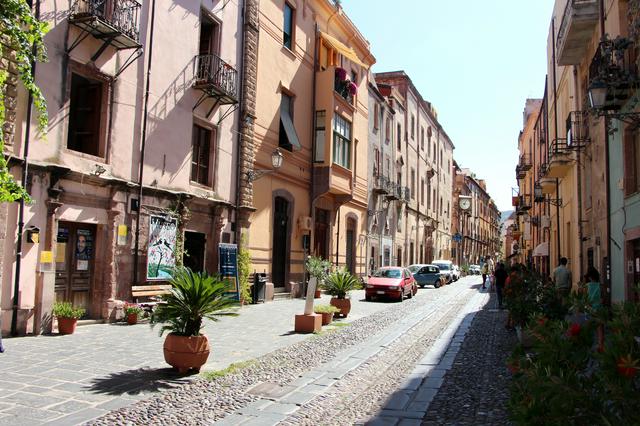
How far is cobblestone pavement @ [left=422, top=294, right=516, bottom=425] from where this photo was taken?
5.82m

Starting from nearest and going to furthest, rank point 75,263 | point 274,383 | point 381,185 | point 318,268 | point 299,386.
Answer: point 299,386
point 274,383
point 75,263
point 318,268
point 381,185

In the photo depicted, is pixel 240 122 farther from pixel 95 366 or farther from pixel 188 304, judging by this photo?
pixel 95 366

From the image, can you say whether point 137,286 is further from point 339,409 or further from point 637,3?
point 637,3

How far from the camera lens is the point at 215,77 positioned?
15703 millimetres

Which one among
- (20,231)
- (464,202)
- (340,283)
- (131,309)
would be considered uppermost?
(464,202)

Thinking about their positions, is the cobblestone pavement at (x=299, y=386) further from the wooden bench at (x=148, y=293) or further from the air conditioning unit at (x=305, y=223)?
the air conditioning unit at (x=305, y=223)

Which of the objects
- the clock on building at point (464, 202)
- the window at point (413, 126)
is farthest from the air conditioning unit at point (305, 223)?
→ the clock on building at point (464, 202)

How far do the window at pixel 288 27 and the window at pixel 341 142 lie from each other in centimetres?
373

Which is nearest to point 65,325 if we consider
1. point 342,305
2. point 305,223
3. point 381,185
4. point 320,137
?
point 342,305

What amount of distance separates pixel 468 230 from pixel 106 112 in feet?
209

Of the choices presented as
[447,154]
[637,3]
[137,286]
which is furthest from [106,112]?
[447,154]

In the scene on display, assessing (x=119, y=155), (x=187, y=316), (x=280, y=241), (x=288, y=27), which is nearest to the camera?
(x=187, y=316)

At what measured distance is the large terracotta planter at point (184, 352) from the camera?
7309 mm

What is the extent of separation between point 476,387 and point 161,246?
29.7 feet
